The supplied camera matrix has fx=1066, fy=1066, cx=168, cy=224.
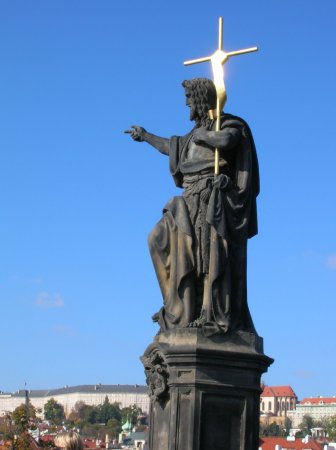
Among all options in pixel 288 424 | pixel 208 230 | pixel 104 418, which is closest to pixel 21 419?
pixel 208 230

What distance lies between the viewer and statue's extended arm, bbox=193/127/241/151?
29.3 feet

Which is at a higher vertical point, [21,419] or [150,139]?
[21,419]

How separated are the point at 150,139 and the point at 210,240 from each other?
1445mm

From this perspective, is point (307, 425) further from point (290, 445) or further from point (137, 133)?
point (137, 133)

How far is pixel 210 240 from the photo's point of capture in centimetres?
877

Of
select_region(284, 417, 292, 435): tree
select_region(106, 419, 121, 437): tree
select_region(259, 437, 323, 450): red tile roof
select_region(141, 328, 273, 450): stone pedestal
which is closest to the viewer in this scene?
select_region(141, 328, 273, 450): stone pedestal

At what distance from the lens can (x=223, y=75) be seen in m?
9.25

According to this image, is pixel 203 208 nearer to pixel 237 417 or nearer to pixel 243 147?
pixel 243 147

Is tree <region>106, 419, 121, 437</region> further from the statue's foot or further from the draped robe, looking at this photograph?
the statue's foot

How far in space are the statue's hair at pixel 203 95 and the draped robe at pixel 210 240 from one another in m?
0.19

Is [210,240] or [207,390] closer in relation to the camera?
[207,390]

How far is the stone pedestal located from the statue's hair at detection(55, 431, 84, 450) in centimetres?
174

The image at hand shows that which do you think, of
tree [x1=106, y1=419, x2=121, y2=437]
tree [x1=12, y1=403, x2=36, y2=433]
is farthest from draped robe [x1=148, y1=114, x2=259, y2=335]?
tree [x1=106, y1=419, x2=121, y2=437]

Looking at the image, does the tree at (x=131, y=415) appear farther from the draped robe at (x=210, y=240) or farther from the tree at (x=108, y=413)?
the draped robe at (x=210, y=240)
